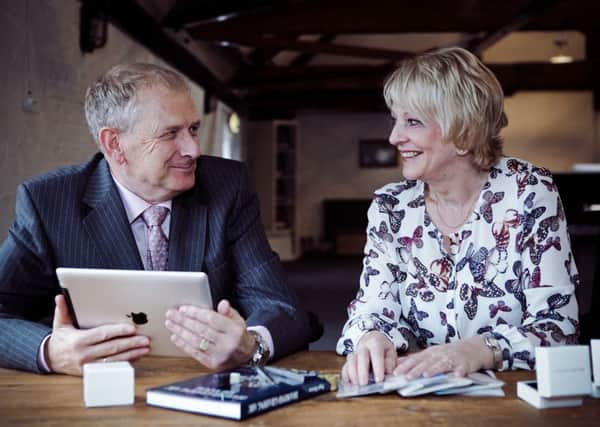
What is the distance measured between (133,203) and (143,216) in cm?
5

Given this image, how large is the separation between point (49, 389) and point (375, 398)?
0.66 m

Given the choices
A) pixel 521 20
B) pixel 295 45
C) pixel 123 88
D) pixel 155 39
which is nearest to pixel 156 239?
pixel 123 88

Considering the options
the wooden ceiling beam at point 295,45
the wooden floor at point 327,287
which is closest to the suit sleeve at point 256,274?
the wooden floor at point 327,287

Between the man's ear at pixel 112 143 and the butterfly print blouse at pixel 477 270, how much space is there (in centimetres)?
75

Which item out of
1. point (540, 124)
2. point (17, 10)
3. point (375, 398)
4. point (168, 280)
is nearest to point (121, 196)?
point (168, 280)

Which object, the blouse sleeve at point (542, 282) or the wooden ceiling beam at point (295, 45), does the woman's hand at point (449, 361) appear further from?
the wooden ceiling beam at point (295, 45)

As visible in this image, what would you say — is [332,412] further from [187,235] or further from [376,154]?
[376,154]

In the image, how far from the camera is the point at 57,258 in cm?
206

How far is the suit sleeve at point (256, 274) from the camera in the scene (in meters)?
1.97

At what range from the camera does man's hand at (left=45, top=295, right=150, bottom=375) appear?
1.61 m

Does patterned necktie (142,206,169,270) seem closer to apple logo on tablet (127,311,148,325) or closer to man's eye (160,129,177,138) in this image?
man's eye (160,129,177,138)

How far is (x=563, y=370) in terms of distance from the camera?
1.31 metres

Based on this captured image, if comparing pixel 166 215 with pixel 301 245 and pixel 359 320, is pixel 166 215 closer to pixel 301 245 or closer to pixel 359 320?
pixel 359 320

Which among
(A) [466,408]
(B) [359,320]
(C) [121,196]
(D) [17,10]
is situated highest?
(D) [17,10]
